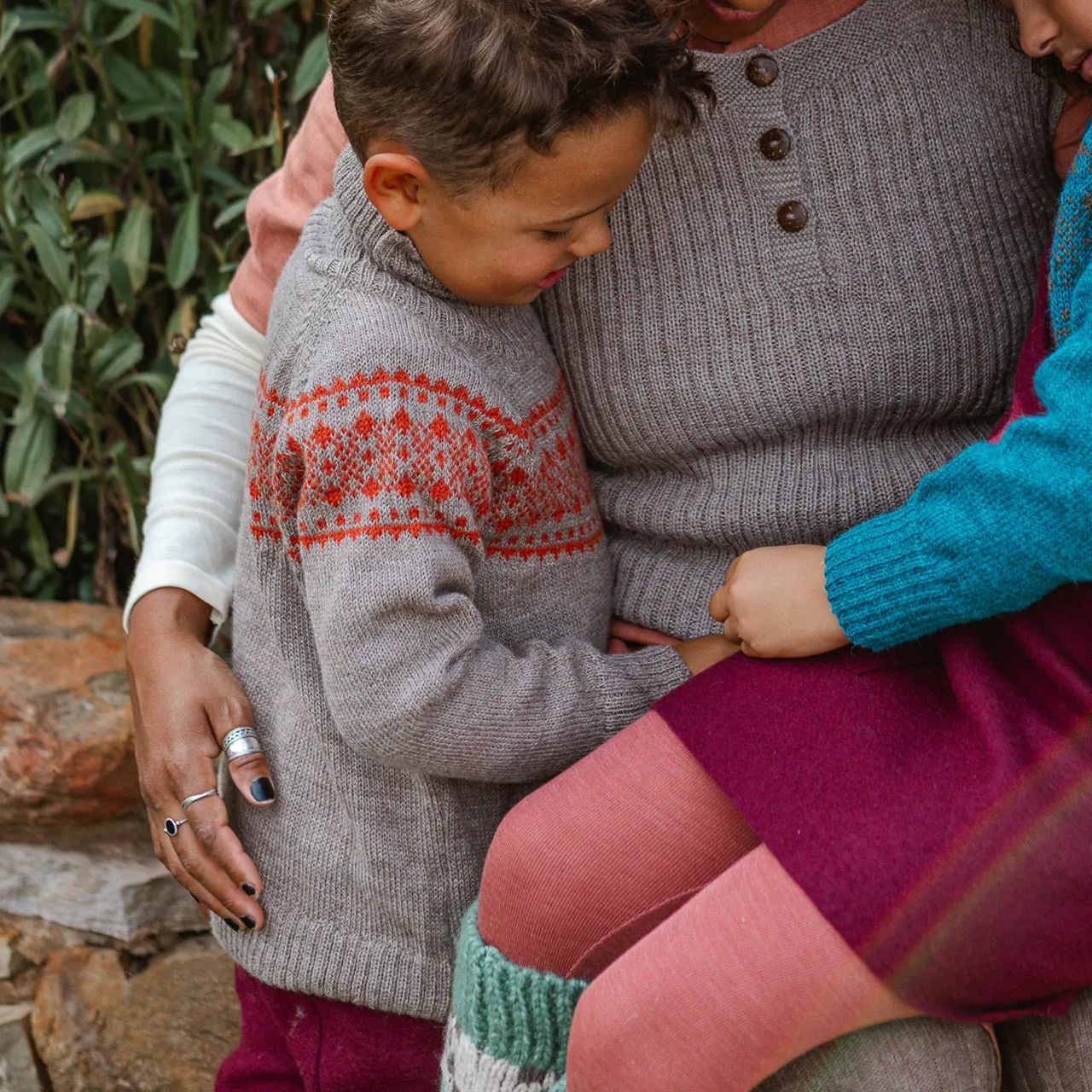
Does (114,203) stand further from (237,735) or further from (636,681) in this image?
(636,681)

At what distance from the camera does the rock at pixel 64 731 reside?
1.99 metres

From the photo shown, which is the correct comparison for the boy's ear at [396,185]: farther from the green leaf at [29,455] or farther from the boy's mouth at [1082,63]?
the green leaf at [29,455]

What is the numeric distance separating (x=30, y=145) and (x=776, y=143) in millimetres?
1332

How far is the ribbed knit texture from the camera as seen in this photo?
4.61ft

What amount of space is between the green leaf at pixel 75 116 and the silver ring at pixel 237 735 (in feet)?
3.81

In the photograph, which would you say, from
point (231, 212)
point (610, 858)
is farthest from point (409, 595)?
point (231, 212)

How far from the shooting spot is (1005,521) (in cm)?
106

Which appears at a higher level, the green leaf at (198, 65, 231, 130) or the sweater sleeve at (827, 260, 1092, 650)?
the sweater sleeve at (827, 260, 1092, 650)

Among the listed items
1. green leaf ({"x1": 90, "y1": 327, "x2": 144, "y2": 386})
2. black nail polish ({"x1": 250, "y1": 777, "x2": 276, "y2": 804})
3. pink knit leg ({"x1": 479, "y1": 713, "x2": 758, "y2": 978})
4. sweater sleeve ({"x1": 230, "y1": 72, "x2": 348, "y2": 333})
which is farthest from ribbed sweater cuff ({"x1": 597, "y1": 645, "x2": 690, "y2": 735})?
green leaf ({"x1": 90, "y1": 327, "x2": 144, "y2": 386})

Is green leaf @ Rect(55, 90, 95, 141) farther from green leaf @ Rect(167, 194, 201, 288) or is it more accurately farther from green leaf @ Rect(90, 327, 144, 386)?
green leaf @ Rect(90, 327, 144, 386)

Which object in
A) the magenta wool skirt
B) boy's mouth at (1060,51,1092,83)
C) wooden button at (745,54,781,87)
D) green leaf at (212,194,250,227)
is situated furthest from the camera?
green leaf at (212,194,250,227)

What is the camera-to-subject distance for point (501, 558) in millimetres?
1361

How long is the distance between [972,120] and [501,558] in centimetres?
68

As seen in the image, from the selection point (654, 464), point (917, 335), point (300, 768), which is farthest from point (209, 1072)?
→ point (917, 335)
